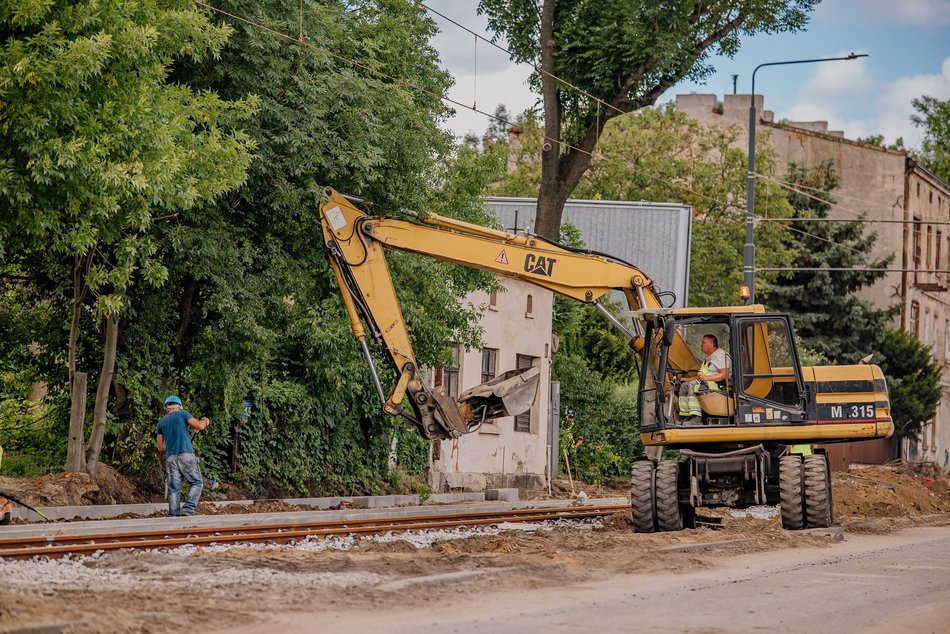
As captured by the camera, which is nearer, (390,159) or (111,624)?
(111,624)

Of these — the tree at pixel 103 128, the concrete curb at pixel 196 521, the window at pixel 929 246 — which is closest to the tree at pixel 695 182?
the window at pixel 929 246

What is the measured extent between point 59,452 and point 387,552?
31.2 ft

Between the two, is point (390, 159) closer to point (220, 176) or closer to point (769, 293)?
point (220, 176)

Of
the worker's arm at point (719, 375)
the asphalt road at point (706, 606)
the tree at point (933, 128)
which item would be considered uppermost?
the tree at point (933, 128)

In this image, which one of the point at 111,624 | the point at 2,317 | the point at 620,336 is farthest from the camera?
the point at 620,336

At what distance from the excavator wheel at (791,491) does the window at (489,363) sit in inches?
548

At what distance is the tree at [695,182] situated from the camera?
49.8 m

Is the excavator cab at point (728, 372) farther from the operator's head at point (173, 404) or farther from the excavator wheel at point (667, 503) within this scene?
the operator's head at point (173, 404)

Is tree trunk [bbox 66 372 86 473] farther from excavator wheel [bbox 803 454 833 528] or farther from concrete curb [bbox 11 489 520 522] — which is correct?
excavator wheel [bbox 803 454 833 528]

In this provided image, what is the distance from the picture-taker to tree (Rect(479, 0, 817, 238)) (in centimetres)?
2984

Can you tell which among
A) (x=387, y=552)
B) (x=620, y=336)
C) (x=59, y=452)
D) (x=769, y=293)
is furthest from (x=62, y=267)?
(x=769, y=293)

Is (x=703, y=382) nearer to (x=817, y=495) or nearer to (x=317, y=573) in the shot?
(x=817, y=495)

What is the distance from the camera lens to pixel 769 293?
5012cm

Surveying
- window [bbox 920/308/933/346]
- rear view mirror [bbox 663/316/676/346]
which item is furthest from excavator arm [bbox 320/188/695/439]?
window [bbox 920/308/933/346]
